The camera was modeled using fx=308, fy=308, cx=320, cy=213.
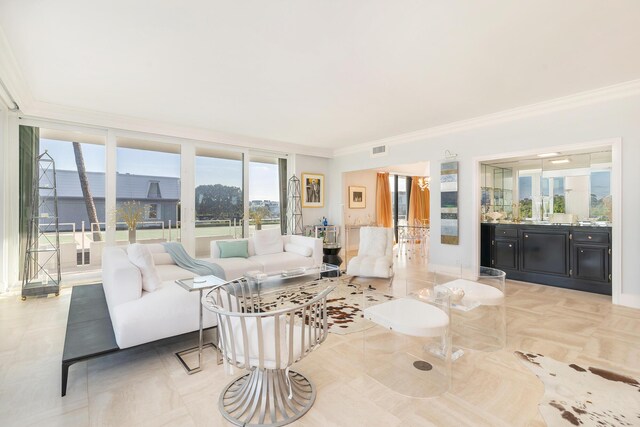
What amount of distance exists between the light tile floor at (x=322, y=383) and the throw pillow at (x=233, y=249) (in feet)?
6.86

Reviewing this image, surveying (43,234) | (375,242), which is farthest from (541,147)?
(43,234)

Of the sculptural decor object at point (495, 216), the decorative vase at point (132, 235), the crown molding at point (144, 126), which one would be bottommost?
the decorative vase at point (132, 235)

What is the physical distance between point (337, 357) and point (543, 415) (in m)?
1.43

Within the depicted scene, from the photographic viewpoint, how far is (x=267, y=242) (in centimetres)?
550

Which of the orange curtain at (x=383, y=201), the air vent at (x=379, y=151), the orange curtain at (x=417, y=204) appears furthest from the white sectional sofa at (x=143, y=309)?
the orange curtain at (x=417, y=204)

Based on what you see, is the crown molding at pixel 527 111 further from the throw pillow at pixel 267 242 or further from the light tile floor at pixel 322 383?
the throw pillow at pixel 267 242

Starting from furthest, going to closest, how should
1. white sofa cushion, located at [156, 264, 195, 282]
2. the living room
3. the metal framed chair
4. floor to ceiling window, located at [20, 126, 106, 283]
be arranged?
floor to ceiling window, located at [20, 126, 106, 283]
white sofa cushion, located at [156, 264, 195, 282]
the living room
the metal framed chair

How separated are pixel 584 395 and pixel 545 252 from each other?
11.1ft

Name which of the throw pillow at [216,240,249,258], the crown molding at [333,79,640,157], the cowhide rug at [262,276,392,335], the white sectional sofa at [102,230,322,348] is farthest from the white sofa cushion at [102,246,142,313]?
the crown molding at [333,79,640,157]

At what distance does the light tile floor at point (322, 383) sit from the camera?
1.88 metres

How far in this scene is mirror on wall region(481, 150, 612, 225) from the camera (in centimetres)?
499

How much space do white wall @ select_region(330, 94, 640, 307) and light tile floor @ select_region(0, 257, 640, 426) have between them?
Answer: 4.10 feet

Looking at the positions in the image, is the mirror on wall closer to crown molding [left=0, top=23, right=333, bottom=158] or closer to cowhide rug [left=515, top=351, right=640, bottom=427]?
cowhide rug [left=515, top=351, right=640, bottom=427]

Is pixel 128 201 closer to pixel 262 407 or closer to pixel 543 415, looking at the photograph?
pixel 262 407
